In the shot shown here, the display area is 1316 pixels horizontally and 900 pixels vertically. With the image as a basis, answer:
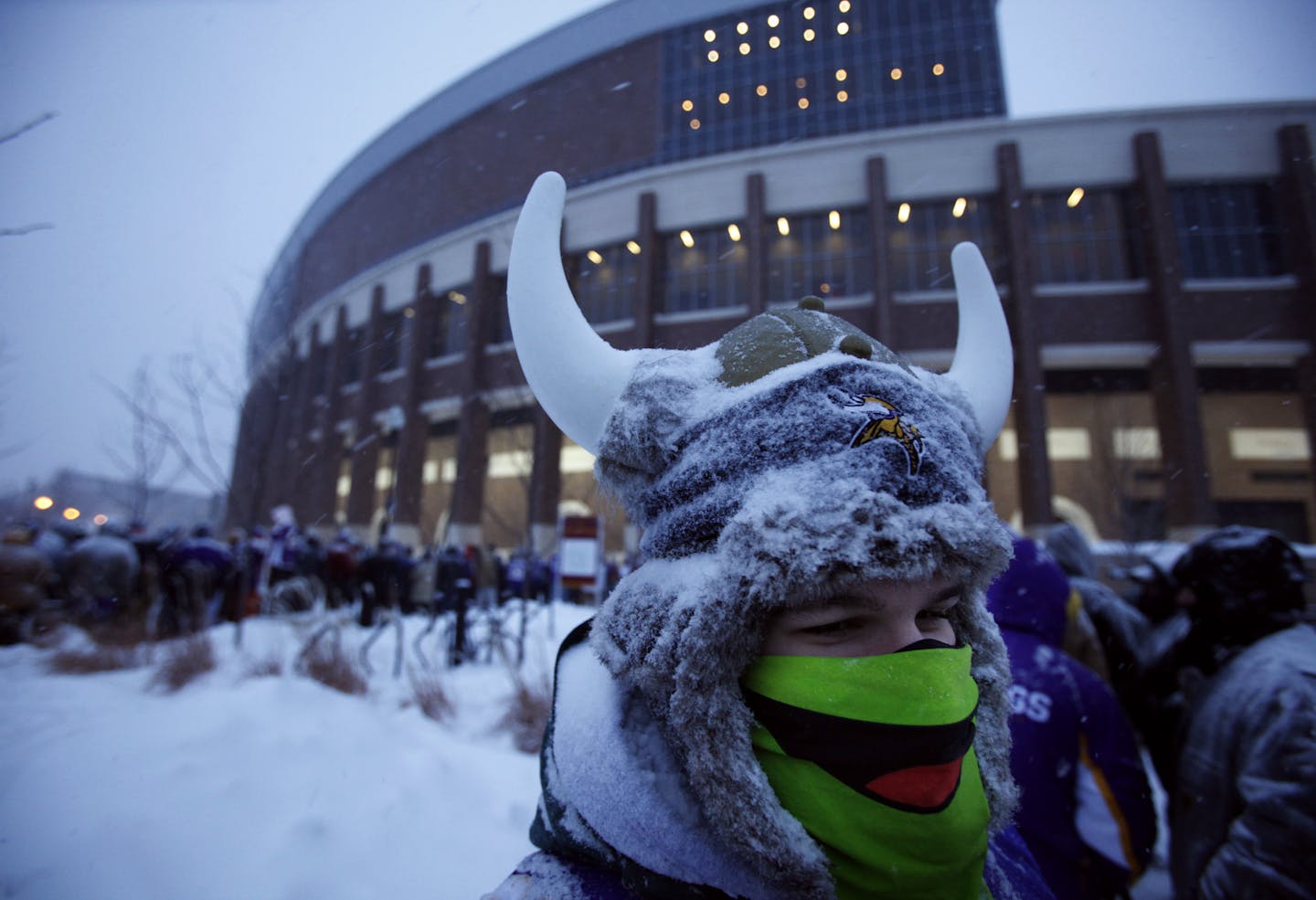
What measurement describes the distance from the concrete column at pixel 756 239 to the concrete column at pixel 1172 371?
1114 cm

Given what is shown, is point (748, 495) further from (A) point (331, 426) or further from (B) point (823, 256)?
(A) point (331, 426)

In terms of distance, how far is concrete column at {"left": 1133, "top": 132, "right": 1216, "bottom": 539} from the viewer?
15.5 meters

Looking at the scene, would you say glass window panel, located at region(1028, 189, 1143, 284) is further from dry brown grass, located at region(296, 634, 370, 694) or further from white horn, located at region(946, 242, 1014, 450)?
dry brown grass, located at region(296, 634, 370, 694)

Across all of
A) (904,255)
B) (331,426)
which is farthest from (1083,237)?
(331,426)

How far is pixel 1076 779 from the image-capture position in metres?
2.13

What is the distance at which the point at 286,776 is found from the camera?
232cm

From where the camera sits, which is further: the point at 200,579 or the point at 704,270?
the point at 704,270

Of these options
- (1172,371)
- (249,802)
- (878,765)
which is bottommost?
(249,802)

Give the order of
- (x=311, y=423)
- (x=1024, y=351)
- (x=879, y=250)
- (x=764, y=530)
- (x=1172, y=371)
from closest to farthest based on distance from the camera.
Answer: (x=764, y=530)
(x=1172, y=371)
(x=1024, y=351)
(x=879, y=250)
(x=311, y=423)

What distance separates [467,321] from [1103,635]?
67.0ft

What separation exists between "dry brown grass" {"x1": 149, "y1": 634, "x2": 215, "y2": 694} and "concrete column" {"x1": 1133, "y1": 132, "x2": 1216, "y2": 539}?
20.8m

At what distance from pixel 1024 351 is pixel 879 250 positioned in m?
5.12

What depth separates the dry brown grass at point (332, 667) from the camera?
495 centimetres

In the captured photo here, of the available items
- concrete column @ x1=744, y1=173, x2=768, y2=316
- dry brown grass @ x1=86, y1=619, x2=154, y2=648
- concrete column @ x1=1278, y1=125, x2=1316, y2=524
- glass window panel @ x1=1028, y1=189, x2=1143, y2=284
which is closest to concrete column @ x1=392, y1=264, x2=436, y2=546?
concrete column @ x1=744, y1=173, x2=768, y2=316
